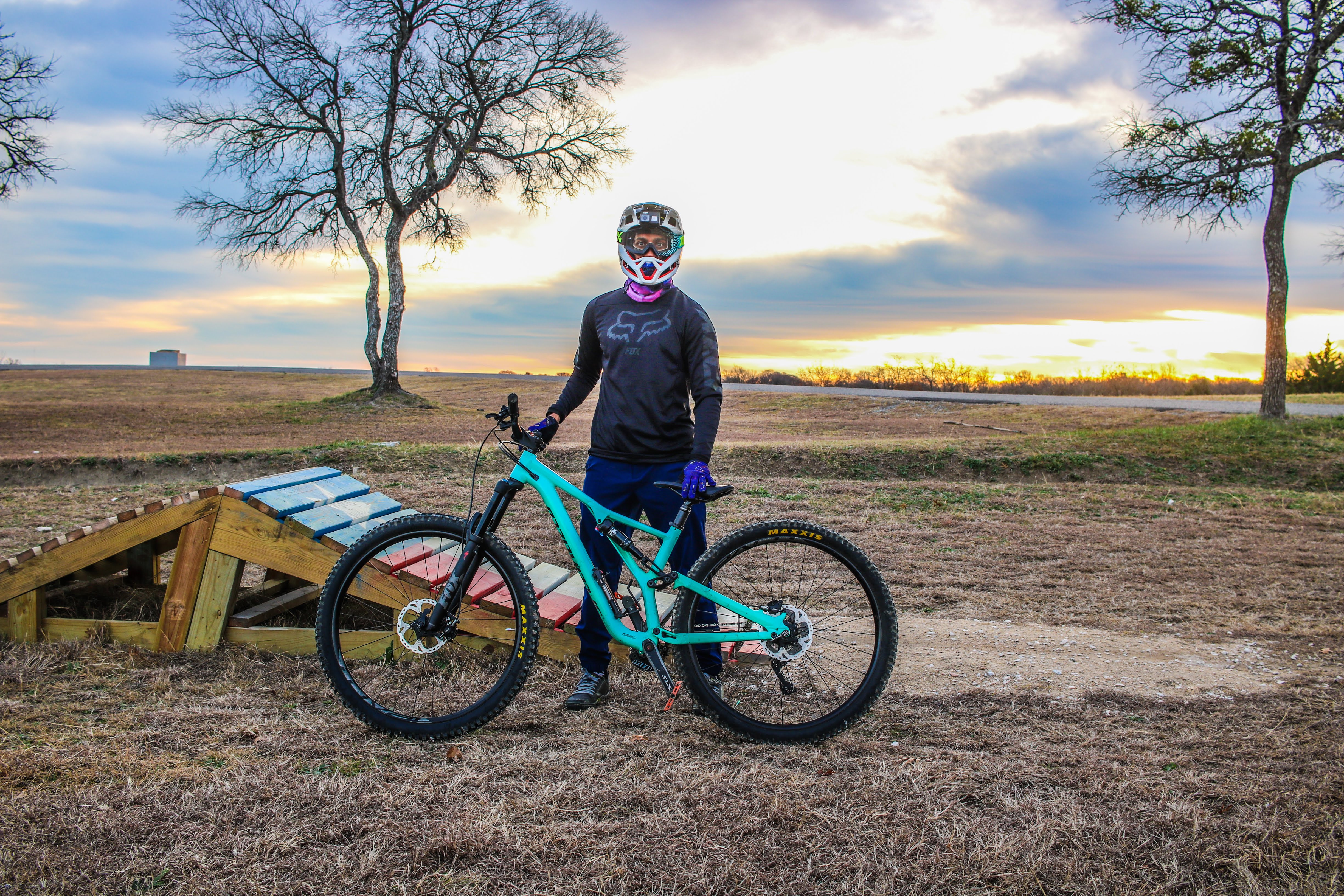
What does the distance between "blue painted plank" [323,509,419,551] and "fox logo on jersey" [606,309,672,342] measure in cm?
138

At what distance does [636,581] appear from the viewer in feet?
12.0

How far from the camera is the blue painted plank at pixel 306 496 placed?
4.37 m

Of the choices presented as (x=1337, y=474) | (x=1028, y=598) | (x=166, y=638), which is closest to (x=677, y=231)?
(x=166, y=638)

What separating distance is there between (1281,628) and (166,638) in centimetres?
685

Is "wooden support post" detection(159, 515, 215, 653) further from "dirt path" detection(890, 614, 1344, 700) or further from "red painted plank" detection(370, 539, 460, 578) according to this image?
"dirt path" detection(890, 614, 1344, 700)

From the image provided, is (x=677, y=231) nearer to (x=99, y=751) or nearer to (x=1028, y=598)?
(x=99, y=751)

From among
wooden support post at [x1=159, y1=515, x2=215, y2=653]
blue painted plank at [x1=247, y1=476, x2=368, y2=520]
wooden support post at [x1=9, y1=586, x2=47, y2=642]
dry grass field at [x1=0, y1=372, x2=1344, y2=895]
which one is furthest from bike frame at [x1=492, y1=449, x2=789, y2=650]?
wooden support post at [x1=9, y1=586, x2=47, y2=642]

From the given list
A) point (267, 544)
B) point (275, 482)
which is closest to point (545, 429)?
point (267, 544)

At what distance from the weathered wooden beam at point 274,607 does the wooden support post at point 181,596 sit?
0.75 ft

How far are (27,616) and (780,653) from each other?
423cm

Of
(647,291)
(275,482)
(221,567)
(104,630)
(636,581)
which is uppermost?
(647,291)

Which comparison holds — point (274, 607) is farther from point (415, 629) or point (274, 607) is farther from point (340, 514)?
point (415, 629)

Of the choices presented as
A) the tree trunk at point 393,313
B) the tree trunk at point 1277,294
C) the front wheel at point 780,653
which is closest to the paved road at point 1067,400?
the tree trunk at point 1277,294

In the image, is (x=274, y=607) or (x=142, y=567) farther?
(x=142, y=567)
